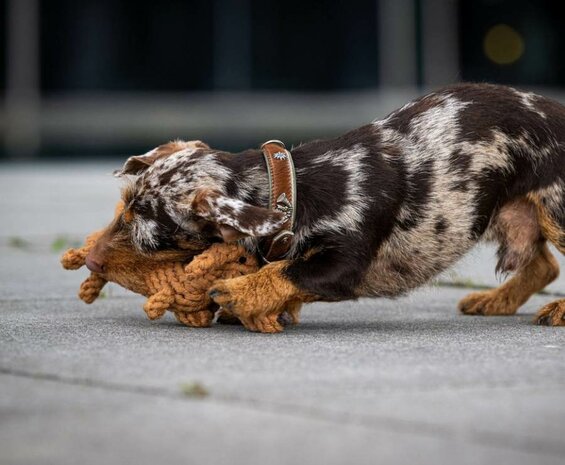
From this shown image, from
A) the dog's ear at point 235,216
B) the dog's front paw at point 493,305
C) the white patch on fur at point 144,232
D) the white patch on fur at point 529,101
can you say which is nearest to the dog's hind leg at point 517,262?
the dog's front paw at point 493,305

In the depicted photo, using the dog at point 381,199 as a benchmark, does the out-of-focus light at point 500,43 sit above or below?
above

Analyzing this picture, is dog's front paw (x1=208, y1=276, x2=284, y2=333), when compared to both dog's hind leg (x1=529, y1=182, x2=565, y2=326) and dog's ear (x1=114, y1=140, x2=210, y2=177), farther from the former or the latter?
dog's hind leg (x1=529, y1=182, x2=565, y2=326)

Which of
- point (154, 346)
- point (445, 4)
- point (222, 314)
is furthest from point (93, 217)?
point (445, 4)

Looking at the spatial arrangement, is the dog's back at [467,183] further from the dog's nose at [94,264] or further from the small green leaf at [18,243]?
the small green leaf at [18,243]

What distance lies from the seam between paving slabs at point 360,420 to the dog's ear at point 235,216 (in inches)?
44.0

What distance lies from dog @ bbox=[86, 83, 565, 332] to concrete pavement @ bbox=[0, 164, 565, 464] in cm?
21

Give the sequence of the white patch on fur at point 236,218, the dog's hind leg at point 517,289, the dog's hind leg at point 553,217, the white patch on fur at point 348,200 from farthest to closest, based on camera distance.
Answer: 1. the dog's hind leg at point 517,289
2. the dog's hind leg at point 553,217
3. the white patch on fur at point 348,200
4. the white patch on fur at point 236,218

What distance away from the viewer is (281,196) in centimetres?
466

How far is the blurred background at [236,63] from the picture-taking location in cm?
1639

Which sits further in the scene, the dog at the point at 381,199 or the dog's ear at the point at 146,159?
the dog's ear at the point at 146,159

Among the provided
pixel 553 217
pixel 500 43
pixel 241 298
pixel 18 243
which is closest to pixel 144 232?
pixel 241 298

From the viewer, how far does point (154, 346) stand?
4152 mm

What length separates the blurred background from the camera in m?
16.4

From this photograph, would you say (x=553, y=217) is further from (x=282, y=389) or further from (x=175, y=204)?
(x=282, y=389)
